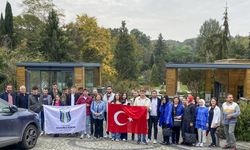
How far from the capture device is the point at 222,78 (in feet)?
86.7

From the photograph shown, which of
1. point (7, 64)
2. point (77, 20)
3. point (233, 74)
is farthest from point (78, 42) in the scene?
point (233, 74)

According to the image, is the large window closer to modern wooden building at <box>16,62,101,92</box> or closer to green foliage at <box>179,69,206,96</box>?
modern wooden building at <box>16,62,101,92</box>

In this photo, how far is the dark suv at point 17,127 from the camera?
33.7 feet

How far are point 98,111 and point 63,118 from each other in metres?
1.37

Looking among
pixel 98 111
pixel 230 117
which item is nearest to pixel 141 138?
pixel 98 111

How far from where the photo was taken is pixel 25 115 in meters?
11.2

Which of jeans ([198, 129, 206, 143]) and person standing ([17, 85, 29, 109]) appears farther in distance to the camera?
person standing ([17, 85, 29, 109])

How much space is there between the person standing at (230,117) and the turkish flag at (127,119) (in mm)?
2571

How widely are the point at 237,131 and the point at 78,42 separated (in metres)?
37.5

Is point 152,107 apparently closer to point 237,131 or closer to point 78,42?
point 237,131

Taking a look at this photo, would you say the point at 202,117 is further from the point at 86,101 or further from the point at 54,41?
the point at 54,41

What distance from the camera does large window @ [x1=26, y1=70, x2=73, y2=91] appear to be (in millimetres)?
23469

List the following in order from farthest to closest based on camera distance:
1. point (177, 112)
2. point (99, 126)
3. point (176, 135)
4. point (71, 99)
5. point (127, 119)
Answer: point (71, 99) < point (99, 126) < point (127, 119) < point (176, 135) < point (177, 112)

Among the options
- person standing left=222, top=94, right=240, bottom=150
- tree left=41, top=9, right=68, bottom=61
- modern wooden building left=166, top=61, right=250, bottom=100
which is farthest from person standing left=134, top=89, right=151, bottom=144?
tree left=41, top=9, right=68, bottom=61
